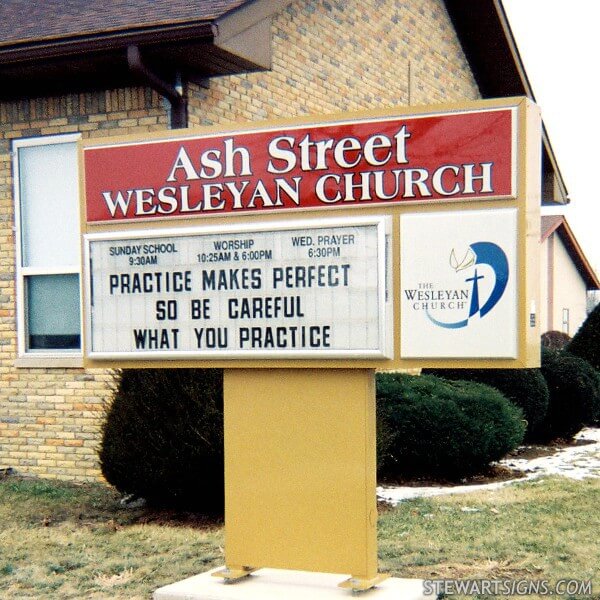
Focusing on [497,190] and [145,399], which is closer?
[497,190]

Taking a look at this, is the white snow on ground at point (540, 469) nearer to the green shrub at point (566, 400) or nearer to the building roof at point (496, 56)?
the green shrub at point (566, 400)

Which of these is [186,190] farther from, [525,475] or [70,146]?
[525,475]

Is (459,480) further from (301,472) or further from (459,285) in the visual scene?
(459,285)

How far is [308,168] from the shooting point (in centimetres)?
601

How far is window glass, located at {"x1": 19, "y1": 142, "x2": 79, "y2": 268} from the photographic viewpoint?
409 inches

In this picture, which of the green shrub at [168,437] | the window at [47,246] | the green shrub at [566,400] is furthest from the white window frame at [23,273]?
the green shrub at [566,400]

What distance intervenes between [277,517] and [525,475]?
5629mm

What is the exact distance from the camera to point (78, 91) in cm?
1024

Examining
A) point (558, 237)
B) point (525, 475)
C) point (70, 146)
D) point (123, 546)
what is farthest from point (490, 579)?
point (558, 237)

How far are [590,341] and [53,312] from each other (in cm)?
1094

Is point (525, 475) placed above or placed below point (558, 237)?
below

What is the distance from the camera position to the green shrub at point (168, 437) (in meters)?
8.21

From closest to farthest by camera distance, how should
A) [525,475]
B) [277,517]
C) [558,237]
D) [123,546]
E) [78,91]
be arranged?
[277,517] < [123,546] < [78,91] < [525,475] < [558,237]

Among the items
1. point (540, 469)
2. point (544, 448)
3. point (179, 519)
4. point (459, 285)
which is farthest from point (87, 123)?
point (544, 448)
